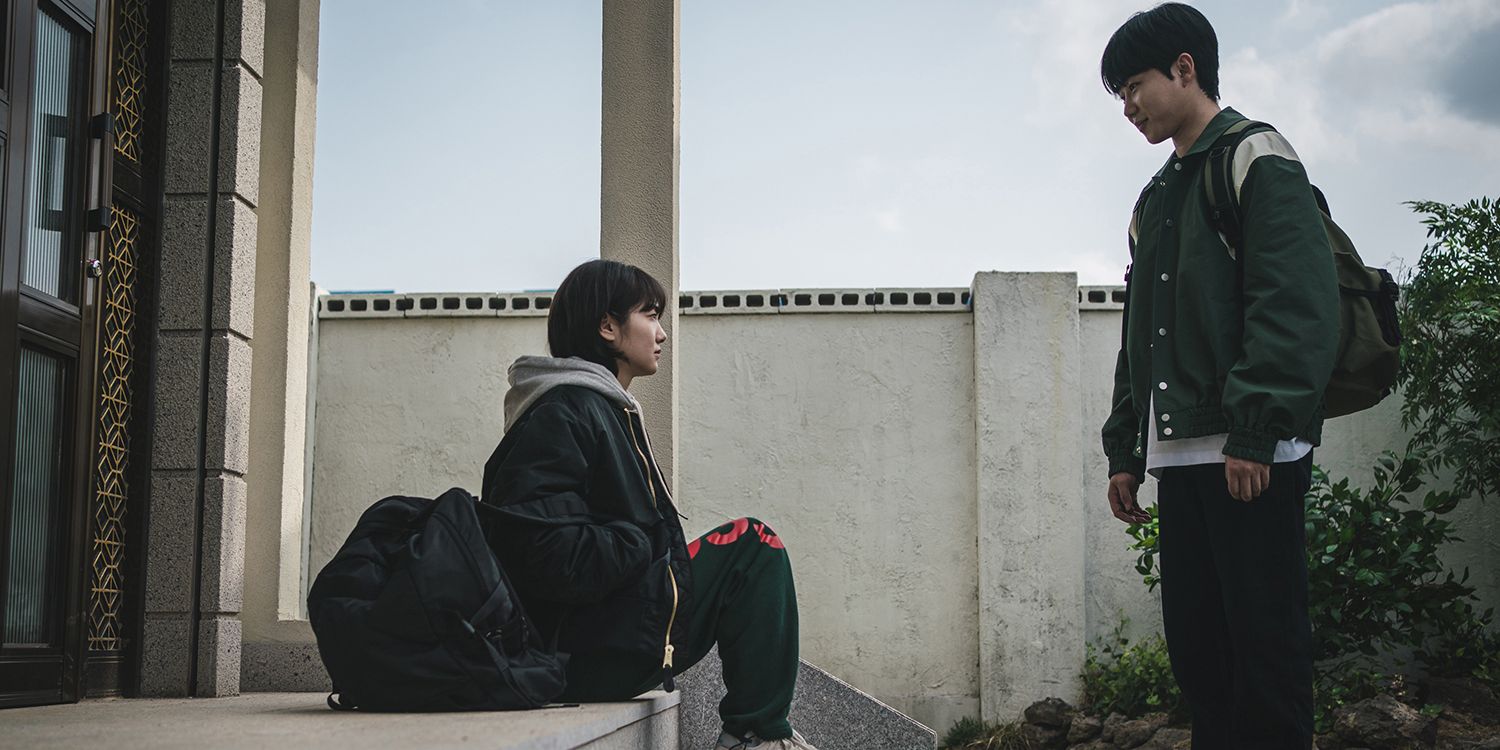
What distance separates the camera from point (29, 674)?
2.95 meters

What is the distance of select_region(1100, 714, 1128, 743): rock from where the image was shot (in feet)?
21.9

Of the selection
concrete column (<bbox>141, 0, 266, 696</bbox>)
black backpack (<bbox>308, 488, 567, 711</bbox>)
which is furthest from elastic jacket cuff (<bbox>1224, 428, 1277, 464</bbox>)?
concrete column (<bbox>141, 0, 266, 696</bbox>)

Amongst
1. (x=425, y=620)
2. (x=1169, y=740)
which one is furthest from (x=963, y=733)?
(x=425, y=620)

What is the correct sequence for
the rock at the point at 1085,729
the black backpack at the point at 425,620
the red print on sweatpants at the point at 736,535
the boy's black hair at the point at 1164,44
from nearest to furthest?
1. the black backpack at the point at 425,620
2. the boy's black hair at the point at 1164,44
3. the red print on sweatpants at the point at 736,535
4. the rock at the point at 1085,729

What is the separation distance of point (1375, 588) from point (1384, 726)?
74 centimetres

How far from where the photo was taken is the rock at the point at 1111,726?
6660mm

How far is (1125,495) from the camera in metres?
2.65

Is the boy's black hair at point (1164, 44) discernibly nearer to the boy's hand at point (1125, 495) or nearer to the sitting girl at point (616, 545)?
the boy's hand at point (1125, 495)

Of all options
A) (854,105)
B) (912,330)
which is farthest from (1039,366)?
(854,105)

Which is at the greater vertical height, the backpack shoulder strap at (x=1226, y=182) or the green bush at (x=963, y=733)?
the backpack shoulder strap at (x=1226, y=182)

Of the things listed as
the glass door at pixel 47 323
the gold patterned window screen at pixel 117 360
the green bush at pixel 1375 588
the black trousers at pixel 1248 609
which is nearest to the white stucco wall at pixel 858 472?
the green bush at pixel 1375 588

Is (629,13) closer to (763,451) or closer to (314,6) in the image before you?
(314,6)

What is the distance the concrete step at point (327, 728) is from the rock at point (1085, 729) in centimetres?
453

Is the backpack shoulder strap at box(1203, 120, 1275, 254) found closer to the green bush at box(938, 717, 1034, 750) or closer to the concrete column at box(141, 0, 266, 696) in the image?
the concrete column at box(141, 0, 266, 696)
